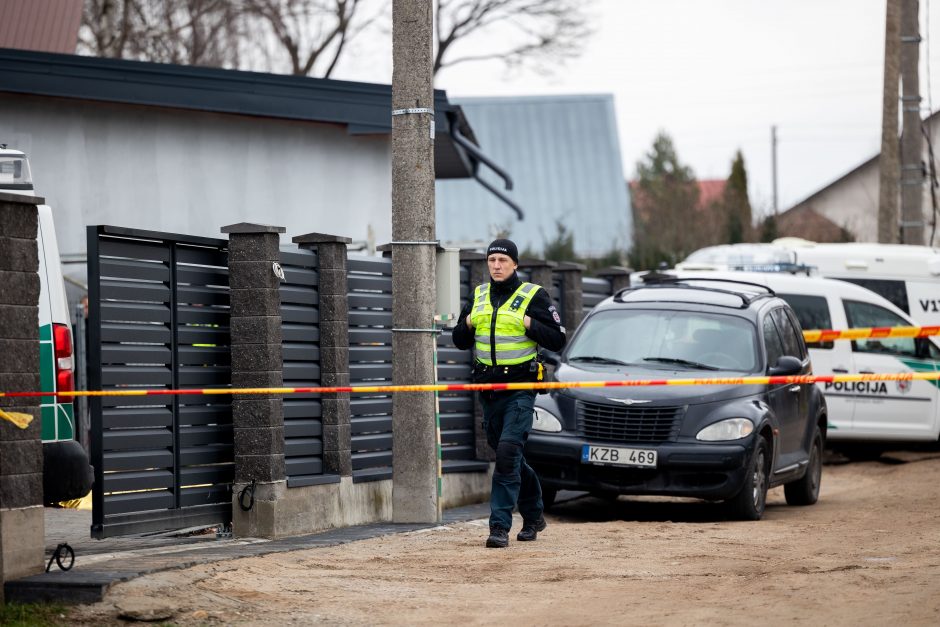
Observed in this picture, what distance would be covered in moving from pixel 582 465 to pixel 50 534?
4044 mm

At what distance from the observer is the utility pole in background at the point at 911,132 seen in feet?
81.4

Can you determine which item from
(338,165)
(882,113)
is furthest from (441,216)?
(338,165)

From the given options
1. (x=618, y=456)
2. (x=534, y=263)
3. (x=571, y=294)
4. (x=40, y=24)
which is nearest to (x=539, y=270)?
(x=534, y=263)

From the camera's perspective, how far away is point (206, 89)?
17.2m

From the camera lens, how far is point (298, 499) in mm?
10727

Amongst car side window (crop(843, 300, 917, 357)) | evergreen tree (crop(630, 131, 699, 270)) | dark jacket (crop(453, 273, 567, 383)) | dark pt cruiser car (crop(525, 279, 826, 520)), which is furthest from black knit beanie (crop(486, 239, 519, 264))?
evergreen tree (crop(630, 131, 699, 270))

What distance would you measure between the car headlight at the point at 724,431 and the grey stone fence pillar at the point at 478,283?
2651mm

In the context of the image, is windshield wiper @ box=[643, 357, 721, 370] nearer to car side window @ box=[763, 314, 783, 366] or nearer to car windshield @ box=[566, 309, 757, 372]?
car windshield @ box=[566, 309, 757, 372]

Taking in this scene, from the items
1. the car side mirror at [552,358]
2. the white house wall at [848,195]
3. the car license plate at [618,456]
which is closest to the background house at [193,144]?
the car side mirror at [552,358]

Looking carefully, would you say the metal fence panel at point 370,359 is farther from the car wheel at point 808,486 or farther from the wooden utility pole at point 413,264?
the car wheel at point 808,486

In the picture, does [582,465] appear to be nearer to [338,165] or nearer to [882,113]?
[338,165]

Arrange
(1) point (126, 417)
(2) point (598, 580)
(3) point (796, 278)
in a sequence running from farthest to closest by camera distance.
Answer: (3) point (796, 278)
(1) point (126, 417)
(2) point (598, 580)

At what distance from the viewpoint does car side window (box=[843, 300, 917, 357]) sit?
18.0 meters

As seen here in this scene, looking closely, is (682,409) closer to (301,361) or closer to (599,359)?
(599,359)
